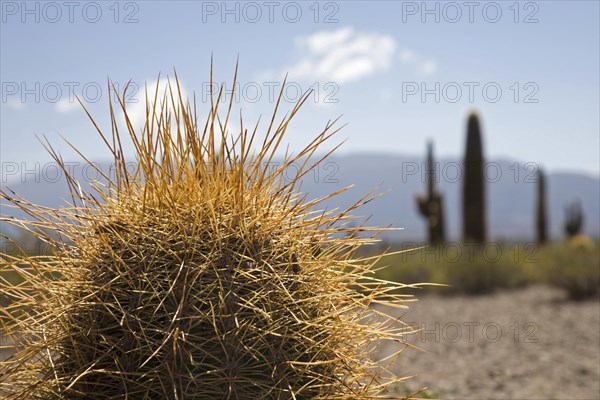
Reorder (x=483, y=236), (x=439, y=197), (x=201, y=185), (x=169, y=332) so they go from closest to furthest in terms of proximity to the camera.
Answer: (x=169, y=332) < (x=201, y=185) < (x=483, y=236) < (x=439, y=197)

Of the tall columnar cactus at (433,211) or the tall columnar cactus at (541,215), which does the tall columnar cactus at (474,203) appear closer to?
the tall columnar cactus at (433,211)

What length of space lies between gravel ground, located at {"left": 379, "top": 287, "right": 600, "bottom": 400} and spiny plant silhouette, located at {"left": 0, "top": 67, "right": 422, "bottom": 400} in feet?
12.9

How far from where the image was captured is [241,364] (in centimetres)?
248

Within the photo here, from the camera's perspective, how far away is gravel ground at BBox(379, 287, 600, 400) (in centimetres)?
781

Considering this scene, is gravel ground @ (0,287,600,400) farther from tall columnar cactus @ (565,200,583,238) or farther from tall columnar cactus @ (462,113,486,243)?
tall columnar cactus @ (565,200,583,238)

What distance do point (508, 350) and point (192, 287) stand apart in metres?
8.38

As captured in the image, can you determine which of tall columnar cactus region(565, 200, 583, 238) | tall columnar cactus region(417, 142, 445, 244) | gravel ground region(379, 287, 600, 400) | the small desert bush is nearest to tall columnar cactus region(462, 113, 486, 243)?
tall columnar cactus region(417, 142, 445, 244)

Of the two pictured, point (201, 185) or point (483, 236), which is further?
point (483, 236)

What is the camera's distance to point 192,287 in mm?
2490

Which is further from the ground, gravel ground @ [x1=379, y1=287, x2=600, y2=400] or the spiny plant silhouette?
the spiny plant silhouette

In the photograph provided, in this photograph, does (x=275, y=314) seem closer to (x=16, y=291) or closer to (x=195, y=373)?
(x=195, y=373)

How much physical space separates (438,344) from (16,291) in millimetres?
8701

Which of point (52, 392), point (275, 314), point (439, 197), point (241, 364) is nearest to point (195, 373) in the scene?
point (241, 364)

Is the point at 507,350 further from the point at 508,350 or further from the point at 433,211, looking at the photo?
the point at 433,211
